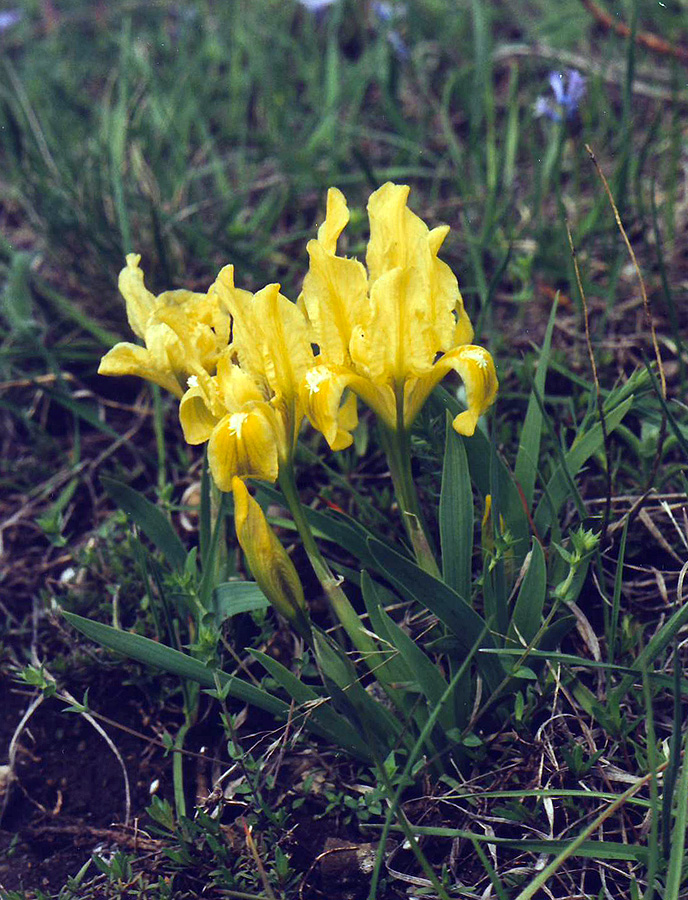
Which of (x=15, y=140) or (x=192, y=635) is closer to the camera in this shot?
(x=192, y=635)

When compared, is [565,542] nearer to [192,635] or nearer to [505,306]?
[192,635]

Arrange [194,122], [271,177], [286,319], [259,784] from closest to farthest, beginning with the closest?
[286,319] → [259,784] → [271,177] → [194,122]

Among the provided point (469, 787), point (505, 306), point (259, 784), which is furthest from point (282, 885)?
point (505, 306)

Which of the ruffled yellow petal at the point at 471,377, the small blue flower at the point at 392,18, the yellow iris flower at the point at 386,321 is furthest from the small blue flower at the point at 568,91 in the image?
the ruffled yellow petal at the point at 471,377

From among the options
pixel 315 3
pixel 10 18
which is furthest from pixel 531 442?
pixel 10 18

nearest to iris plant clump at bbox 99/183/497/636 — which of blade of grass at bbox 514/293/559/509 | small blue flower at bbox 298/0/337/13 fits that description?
blade of grass at bbox 514/293/559/509

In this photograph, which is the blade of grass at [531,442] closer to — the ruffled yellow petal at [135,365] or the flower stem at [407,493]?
the flower stem at [407,493]
